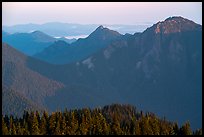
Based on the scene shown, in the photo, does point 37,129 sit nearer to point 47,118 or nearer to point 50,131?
point 50,131

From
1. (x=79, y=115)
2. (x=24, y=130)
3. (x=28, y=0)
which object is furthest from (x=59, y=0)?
(x=79, y=115)

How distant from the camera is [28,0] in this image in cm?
6875

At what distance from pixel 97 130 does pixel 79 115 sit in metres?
33.1

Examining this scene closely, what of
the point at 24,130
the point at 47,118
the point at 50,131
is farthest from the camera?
the point at 47,118

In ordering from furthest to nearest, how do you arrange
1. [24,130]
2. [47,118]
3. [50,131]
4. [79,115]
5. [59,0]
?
[79,115]
[47,118]
[50,131]
[24,130]
[59,0]

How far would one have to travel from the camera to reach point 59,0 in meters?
66.9

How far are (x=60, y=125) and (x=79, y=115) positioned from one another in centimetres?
3088

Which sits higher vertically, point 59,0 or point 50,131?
point 59,0

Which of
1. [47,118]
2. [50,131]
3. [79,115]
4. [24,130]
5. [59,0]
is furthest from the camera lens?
[79,115]

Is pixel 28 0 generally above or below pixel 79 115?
above

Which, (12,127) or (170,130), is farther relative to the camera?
(170,130)

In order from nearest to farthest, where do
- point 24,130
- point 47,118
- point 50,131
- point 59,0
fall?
point 59,0
point 24,130
point 50,131
point 47,118

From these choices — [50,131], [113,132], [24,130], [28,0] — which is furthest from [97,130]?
[28,0]

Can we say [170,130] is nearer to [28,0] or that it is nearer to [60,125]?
[60,125]
